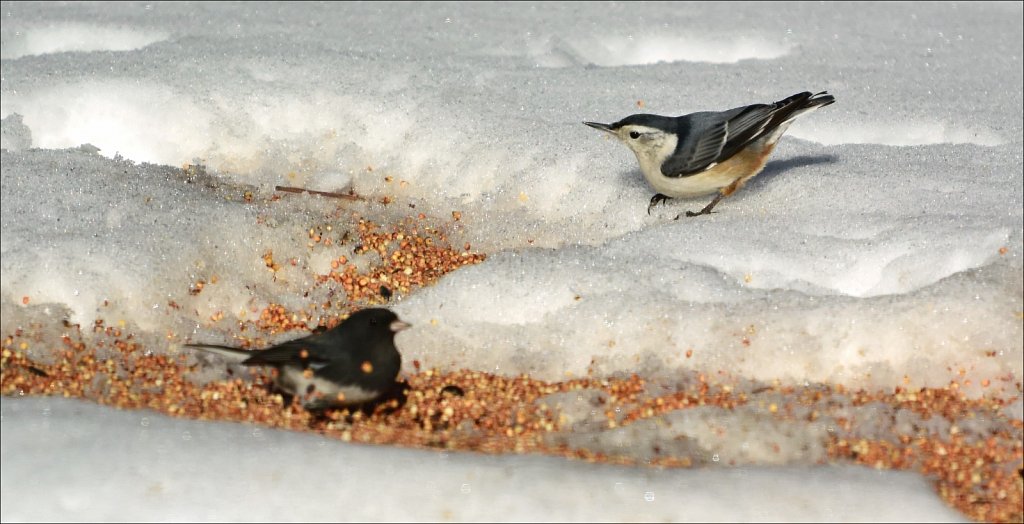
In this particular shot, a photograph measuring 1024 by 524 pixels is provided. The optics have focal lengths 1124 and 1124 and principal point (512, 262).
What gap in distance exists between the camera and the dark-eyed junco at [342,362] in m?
3.54

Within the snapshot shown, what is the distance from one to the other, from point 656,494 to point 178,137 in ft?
11.2

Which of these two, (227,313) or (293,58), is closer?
(227,313)

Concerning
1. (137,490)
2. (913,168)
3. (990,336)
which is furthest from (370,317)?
(913,168)

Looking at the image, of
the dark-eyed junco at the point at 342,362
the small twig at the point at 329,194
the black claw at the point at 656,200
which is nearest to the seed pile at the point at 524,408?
the dark-eyed junco at the point at 342,362

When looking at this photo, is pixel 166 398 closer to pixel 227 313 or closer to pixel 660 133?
pixel 227 313

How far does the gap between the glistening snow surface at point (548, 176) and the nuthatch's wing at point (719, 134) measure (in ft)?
0.84

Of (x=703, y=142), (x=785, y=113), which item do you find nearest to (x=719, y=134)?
(x=703, y=142)

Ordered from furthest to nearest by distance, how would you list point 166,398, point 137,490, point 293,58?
point 293,58
point 166,398
point 137,490

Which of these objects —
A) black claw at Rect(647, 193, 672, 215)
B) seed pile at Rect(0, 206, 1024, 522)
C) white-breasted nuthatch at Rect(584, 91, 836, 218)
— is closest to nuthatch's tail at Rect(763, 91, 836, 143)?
white-breasted nuthatch at Rect(584, 91, 836, 218)

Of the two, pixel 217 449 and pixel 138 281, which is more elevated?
pixel 138 281

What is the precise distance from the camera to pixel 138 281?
13.5ft

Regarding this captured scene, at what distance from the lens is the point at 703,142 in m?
4.72

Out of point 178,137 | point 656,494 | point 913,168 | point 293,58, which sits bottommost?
point 656,494

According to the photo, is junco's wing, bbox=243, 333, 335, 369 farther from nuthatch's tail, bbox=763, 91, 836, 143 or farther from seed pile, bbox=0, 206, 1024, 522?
nuthatch's tail, bbox=763, 91, 836, 143
